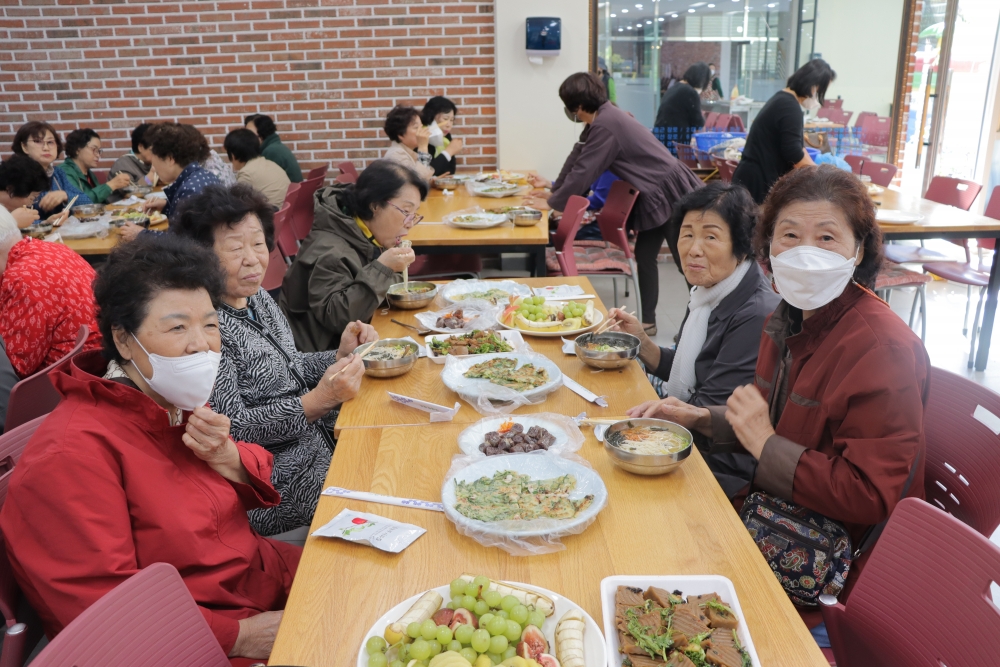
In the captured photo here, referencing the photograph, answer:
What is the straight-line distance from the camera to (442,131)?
5.95 meters

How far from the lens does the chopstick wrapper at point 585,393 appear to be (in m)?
1.92

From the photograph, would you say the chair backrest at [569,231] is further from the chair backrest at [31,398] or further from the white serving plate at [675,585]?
the white serving plate at [675,585]

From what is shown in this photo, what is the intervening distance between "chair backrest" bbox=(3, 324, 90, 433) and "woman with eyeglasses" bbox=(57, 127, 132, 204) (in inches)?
147

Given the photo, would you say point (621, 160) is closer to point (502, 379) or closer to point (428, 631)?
point (502, 379)

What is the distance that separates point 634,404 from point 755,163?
10.6ft

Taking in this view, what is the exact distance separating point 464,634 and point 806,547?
33.6 inches

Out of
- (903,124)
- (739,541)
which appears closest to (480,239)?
(739,541)

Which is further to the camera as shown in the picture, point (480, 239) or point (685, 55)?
point (685, 55)

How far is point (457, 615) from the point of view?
1.10 m

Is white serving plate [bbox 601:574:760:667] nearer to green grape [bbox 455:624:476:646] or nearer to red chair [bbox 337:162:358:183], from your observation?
green grape [bbox 455:624:476:646]

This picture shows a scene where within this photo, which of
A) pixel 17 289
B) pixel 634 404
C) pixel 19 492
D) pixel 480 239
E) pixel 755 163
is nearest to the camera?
pixel 19 492

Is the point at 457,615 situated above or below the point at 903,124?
below

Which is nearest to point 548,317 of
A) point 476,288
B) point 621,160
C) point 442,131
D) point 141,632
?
point 476,288

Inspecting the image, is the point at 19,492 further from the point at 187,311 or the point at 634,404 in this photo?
the point at 634,404
